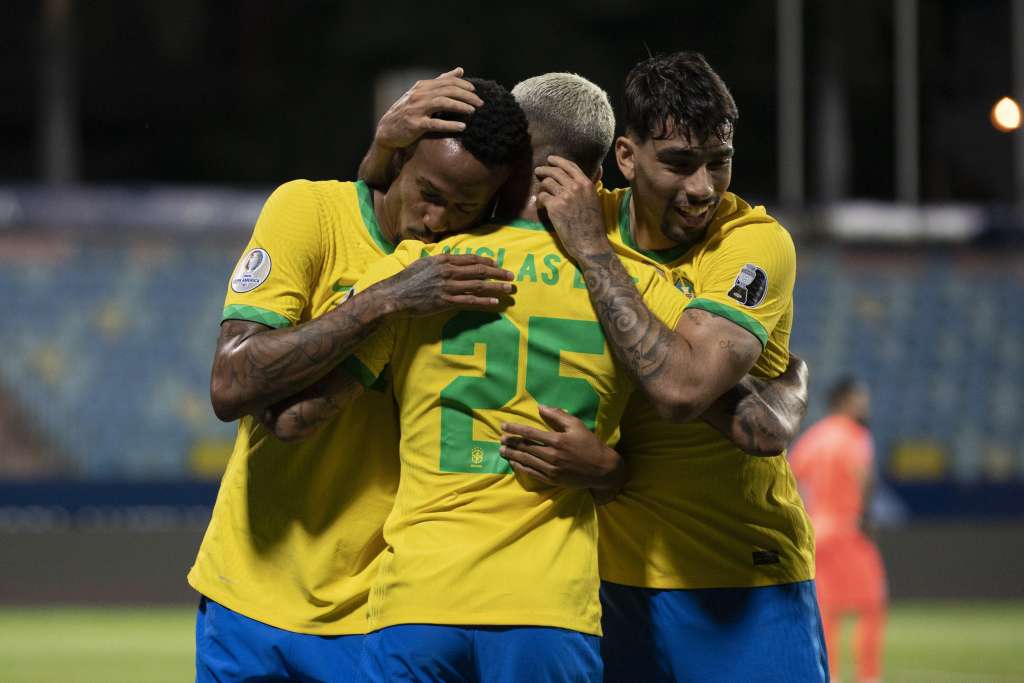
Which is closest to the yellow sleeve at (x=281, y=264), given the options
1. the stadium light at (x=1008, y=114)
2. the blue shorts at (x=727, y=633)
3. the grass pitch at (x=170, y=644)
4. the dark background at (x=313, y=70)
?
the blue shorts at (x=727, y=633)

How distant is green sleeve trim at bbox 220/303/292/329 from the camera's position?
133 inches

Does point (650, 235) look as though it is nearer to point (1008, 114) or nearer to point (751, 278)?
point (751, 278)

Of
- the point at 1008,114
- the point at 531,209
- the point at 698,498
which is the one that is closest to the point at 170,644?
the point at 1008,114

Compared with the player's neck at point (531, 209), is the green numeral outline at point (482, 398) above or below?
below

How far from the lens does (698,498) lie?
12.2 feet

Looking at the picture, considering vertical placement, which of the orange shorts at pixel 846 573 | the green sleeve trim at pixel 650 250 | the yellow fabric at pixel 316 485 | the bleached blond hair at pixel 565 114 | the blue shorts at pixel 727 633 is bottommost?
the orange shorts at pixel 846 573

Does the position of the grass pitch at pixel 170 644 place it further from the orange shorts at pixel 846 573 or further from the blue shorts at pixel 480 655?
the blue shorts at pixel 480 655

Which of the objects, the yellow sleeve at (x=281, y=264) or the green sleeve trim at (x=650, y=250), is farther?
the green sleeve trim at (x=650, y=250)

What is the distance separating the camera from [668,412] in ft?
10.7

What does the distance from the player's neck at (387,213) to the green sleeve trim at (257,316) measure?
1.15 feet

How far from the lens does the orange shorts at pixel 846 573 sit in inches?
424

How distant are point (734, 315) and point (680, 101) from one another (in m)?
0.50

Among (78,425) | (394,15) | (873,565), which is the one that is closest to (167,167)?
(394,15)

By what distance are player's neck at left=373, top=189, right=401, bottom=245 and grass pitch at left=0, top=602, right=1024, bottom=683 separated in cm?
771
